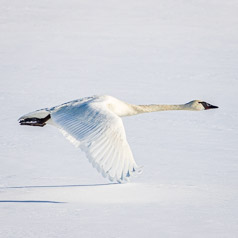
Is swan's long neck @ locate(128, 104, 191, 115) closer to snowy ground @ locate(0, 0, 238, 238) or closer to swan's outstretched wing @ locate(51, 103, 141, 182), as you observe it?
snowy ground @ locate(0, 0, 238, 238)

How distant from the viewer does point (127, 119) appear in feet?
37.3

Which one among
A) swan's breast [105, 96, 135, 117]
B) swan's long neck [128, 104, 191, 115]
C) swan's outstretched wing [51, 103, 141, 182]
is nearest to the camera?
swan's outstretched wing [51, 103, 141, 182]

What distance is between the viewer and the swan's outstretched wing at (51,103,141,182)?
241 inches

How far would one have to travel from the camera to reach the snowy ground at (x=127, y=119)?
6.77 meters

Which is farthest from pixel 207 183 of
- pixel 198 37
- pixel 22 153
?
pixel 198 37

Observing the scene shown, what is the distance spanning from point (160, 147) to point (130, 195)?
2.32 metres

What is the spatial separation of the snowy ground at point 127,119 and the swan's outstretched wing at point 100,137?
58 centimetres

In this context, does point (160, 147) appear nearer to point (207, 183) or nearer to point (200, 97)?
point (207, 183)

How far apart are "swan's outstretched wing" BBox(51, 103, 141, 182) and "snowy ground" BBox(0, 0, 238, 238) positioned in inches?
22.8

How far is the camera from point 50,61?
47.8ft

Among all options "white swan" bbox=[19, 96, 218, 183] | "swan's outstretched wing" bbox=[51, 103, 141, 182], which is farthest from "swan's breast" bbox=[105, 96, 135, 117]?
"swan's outstretched wing" bbox=[51, 103, 141, 182]

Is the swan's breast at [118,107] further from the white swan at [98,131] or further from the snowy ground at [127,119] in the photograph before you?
the snowy ground at [127,119]

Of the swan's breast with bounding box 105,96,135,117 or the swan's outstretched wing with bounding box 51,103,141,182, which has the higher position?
the swan's outstretched wing with bounding box 51,103,141,182

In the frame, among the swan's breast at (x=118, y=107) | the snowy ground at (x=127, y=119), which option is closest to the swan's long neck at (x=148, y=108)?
the swan's breast at (x=118, y=107)
